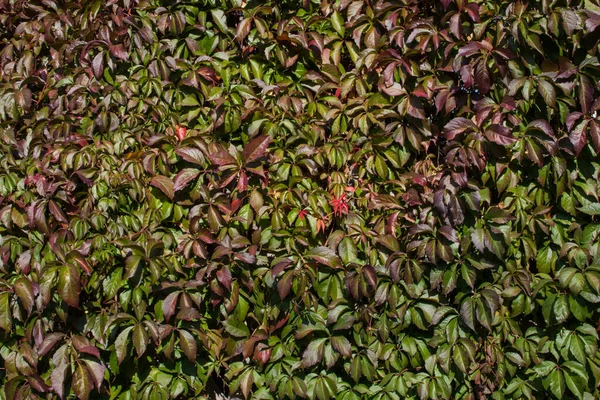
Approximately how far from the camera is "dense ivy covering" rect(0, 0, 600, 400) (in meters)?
2.42

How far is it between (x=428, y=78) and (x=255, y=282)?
43.1 inches

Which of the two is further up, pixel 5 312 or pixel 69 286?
pixel 69 286

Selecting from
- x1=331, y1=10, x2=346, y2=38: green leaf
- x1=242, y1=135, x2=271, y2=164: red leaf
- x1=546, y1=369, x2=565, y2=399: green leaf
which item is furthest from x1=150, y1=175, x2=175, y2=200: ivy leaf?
x1=546, y1=369, x2=565, y2=399: green leaf

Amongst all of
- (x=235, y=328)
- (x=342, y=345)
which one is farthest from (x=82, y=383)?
(x=342, y=345)

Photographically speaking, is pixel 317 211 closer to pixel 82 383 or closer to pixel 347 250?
pixel 347 250

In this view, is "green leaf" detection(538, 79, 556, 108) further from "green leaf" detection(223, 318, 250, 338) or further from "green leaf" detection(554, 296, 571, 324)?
"green leaf" detection(223, 318, 250, 338)

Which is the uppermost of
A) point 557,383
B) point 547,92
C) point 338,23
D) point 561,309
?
point 338,23

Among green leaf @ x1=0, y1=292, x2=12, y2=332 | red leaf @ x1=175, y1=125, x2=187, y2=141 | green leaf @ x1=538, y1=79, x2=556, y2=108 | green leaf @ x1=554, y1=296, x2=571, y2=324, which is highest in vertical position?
green leaf @ x1=538, y1=79, x2=556, y2=108

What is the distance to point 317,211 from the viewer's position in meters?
2.53

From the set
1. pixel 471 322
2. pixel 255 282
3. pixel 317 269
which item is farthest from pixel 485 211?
pixel 255 282

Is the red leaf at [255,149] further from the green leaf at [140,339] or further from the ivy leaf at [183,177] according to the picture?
the green leaf at [140,339]

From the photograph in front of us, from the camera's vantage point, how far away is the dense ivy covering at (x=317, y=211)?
7.95ft

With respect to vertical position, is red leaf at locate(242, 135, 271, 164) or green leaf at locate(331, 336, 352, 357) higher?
red leaf at locate(242, 135, 271, 164)

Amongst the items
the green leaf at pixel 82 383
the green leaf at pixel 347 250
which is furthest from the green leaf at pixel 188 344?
the green leaf at pixel 347 250
